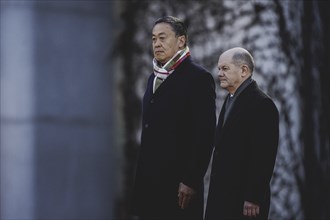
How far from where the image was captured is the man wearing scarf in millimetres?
5160

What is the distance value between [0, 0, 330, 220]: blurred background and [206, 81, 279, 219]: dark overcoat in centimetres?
311

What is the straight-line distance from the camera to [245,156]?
16.4ft

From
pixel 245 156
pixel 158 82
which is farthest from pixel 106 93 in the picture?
pixel 245 156

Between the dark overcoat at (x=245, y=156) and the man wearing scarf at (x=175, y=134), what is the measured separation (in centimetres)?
14

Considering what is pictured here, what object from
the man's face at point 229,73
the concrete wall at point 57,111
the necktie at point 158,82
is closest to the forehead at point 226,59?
the man's face at point 229,73

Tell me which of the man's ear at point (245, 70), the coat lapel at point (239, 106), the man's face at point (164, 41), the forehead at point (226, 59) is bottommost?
the coat lapel at point (239, 106)

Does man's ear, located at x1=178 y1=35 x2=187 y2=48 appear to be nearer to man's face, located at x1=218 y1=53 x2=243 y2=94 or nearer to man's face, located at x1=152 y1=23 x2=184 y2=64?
man's face, located at x1=152 y1=23 x2=184 y2=64

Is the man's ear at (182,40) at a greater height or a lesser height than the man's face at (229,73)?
greater

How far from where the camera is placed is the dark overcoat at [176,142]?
516 cm

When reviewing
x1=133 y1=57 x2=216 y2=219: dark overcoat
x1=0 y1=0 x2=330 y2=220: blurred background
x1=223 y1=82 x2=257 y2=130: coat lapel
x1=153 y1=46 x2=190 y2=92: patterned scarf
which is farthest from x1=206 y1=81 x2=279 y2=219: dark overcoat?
x1=0 y1=0 x2=330 y2=220: blurred background

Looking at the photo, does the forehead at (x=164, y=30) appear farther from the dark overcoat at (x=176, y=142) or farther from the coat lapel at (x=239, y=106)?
the coat lapel at (x=239, y=106)

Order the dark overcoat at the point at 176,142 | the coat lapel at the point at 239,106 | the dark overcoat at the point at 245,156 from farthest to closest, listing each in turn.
→ the dark overcoat at the point at 176,142
the coat lapel at the point at 239,106
the dark overcoat at the point at 245,156

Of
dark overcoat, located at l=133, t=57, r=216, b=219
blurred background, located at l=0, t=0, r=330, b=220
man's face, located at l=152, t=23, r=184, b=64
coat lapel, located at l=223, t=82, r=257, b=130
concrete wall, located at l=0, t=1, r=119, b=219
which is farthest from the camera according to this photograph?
concrete wall, located at l=0, t=1, r=119, b=219

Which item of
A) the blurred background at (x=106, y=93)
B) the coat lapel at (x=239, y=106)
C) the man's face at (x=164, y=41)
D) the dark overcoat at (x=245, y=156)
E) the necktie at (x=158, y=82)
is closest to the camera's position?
the dark overcoat at (x=245, y=156)
